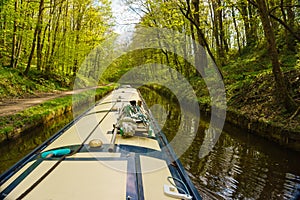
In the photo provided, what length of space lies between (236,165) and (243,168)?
0.18 m

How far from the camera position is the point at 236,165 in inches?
203

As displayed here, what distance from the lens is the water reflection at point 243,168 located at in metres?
4.07

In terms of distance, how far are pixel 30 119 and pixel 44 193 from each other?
586cm

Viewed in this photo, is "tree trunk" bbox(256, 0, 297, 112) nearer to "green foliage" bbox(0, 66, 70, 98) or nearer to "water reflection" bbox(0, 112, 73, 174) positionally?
"water reflection" bbox(0, 112, 73, 174)

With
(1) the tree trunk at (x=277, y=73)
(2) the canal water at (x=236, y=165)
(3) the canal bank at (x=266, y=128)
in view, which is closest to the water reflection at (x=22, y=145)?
(2) the canal water at (x=236, y=165)

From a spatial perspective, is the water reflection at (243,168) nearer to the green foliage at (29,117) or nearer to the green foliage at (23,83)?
the green foliage at (29,117)

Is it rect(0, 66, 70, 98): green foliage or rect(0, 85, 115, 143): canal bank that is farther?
rect(0, 66, 70, 98): green foliage

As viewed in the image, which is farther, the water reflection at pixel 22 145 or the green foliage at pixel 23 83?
the green foliage at pixel 23 83

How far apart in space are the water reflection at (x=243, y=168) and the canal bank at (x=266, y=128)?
0.56ft

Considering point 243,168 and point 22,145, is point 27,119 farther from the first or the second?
point 243,168

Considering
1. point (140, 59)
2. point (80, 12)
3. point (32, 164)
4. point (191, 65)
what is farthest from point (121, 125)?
point (140, 59)

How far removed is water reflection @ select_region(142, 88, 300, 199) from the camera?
4.07 metres

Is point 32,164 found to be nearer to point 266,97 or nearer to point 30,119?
point 30,119

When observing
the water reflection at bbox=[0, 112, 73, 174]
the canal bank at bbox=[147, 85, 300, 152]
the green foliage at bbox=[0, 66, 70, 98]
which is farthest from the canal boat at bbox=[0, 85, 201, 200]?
the green foliage at bbox=[0, 66, 70, 98]
